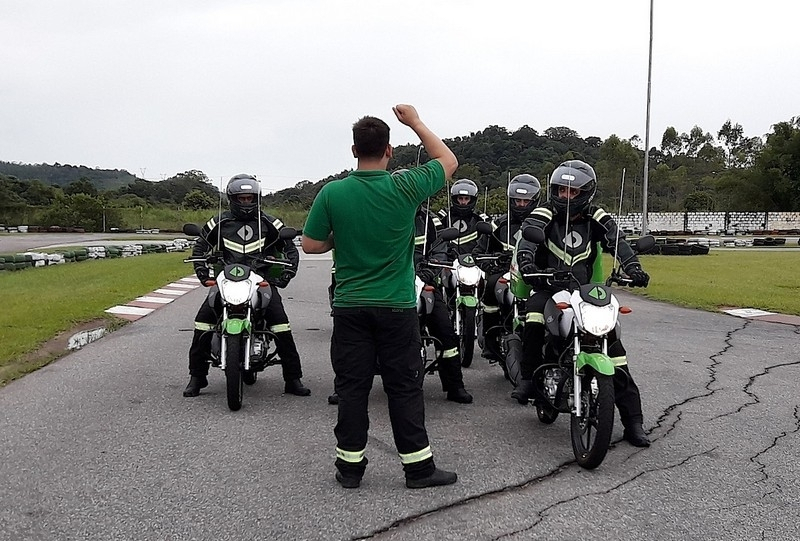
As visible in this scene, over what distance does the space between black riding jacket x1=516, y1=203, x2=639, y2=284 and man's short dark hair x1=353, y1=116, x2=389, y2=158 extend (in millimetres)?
1609

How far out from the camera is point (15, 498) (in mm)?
4184

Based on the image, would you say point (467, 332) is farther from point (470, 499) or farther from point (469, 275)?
point (470, 499)

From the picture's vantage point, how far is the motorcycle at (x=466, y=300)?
25.4 feet

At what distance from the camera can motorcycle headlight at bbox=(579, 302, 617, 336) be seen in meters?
4.84

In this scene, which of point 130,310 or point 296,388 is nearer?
point 296,388

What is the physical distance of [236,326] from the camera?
6.07 meters

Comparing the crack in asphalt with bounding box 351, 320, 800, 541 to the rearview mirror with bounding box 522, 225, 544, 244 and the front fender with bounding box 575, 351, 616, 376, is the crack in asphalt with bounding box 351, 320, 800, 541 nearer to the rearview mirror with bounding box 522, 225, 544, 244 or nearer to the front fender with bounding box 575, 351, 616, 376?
the front fender with bounding box 575, 351, 616, 376

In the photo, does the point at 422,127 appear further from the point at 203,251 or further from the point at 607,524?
the point at 203,251

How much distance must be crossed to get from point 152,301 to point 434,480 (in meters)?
10.2

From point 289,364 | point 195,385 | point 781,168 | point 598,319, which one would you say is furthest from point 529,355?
point 781,168

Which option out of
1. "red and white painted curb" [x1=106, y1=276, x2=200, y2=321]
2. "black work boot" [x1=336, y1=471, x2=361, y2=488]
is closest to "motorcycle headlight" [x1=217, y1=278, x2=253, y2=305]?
"black work boot" [x1=336, y1=471, x2=361, y2=488]

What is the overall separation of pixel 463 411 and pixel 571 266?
1.50 m

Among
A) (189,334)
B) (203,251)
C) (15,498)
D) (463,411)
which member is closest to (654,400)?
(463,411)

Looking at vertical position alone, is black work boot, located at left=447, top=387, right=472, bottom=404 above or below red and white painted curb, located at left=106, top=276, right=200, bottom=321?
above
